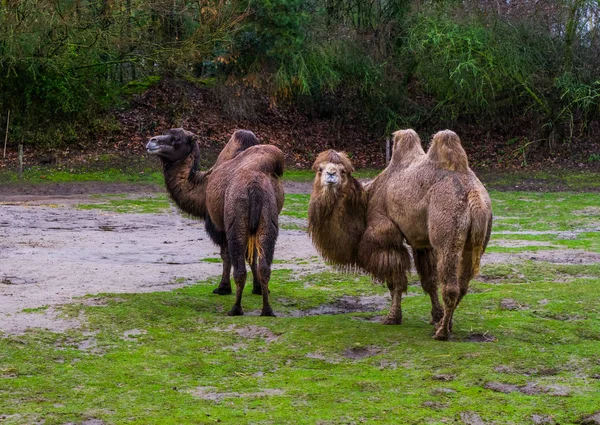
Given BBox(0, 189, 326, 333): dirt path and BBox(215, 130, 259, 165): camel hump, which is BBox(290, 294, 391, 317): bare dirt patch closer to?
BBox(0, 189, 326, 333): dirt path

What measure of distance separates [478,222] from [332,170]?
1481 millimetres

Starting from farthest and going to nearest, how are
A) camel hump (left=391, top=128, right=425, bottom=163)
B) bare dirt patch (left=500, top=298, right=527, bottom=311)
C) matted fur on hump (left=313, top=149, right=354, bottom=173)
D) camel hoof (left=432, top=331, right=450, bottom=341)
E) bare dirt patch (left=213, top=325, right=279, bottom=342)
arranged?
bare dirt patch (left=500, top=298, right=527, bottom=311)
camel hump (left=391, top=128, right=425, bottom=163)
matted fur on hump (left=313, top=149, right=354, bottom=173)
bare dirt patch (left=213, top=325, right=279, bottom=342)
camel hoof (left=432, top=331, right=450, bottom=341)

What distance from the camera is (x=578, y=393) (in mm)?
6496

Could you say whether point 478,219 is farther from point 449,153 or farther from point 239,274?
point 239,274

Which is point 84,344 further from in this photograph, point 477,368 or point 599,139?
point 599,139

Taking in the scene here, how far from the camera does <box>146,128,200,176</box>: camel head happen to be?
36.3 feet

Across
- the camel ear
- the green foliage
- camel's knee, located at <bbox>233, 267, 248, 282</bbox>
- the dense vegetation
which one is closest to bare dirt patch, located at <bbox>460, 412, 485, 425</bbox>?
camel's knee, located at <bbox>233, 267, 248, 282</bbox>

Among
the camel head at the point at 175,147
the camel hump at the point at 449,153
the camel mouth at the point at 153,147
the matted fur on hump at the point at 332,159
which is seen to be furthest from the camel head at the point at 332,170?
the camel mouth at the point at 153,147

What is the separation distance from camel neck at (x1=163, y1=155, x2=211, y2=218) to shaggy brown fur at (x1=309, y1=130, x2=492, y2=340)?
237 cm

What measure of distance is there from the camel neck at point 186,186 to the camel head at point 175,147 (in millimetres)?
54

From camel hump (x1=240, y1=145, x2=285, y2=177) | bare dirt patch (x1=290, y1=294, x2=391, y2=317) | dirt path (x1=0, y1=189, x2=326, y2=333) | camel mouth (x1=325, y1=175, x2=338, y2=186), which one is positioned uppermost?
camel hump (x1=240, y1=145, x2=285, y2=177)

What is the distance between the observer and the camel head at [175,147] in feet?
36.3

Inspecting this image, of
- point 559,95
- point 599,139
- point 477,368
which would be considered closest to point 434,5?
point 559,95

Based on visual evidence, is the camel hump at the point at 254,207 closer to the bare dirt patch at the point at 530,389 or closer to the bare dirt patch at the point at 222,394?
the bare dirt patch at the point at 222,394
